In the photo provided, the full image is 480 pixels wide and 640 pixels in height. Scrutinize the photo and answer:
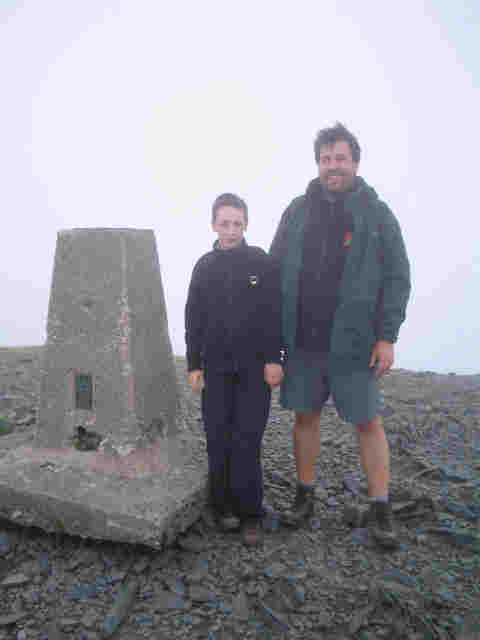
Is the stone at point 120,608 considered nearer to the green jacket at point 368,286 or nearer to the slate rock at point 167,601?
the slate rock at point 167,601

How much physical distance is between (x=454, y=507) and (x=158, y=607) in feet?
7.43

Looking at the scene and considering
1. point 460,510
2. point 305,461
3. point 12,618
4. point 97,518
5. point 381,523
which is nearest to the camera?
point 12,618

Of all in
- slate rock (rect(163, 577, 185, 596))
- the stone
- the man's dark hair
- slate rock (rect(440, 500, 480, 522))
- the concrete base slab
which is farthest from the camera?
slate rock (rect(440, 500, 480, 522))

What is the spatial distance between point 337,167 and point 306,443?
1847 millimetres

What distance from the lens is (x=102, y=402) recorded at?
3.72 metres

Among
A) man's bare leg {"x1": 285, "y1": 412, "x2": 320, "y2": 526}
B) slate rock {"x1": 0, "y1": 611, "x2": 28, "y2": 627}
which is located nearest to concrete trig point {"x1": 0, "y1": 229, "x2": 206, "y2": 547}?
slate rock {"x1": 0, "y1": 611, "x2": 28, "y2": 627}

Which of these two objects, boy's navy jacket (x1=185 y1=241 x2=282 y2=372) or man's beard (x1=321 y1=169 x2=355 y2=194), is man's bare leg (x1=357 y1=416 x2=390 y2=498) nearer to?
boy's navy jacket (x1=185 y1=241 x2=282 y2=372)

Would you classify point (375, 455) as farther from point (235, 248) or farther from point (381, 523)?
point (235, 248)

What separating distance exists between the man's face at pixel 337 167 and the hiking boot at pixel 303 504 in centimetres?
206

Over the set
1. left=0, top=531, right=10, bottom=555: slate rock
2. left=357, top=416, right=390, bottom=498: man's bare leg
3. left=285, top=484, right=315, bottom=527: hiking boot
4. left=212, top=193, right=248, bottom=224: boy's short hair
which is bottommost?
left=0, top=531, right=10, bottom=555: slate rock

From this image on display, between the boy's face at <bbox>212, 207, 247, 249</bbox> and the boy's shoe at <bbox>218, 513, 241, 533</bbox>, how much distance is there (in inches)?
70.3

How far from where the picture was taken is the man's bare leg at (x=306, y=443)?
144 inches

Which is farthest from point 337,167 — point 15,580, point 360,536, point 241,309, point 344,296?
point 15,580

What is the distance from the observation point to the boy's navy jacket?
11.2 feet
